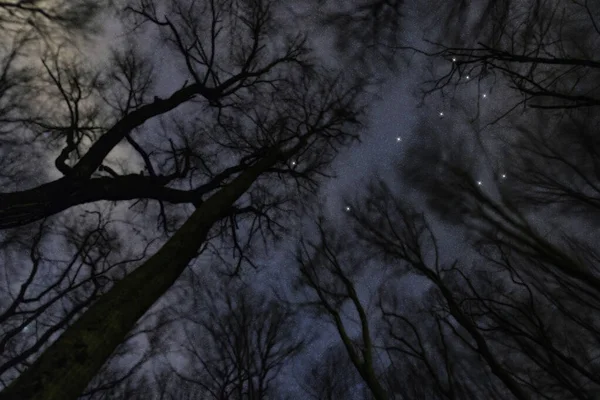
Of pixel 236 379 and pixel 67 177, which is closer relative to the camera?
pixel 67 177

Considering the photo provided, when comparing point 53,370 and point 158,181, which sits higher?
point 158,181

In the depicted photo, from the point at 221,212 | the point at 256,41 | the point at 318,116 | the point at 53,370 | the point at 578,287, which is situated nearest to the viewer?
the point at 53,370

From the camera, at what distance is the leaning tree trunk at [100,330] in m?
2.23

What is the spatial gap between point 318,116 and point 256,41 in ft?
7.60

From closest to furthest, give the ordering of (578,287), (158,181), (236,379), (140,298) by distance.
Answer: (140,298)
(578,287)
(158,181)
(236,379)

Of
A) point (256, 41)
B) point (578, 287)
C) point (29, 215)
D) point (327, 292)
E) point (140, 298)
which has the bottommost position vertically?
point (578, 287)

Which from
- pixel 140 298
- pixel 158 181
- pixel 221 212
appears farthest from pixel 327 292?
pixel 140 298

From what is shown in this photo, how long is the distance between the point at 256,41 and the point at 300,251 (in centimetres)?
516

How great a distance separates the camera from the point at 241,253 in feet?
24.4

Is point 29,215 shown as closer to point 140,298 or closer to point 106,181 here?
point 106,181

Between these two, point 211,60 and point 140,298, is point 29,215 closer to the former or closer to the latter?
point 140,298

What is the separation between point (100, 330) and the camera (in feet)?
8.92

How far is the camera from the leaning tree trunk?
7.33ft

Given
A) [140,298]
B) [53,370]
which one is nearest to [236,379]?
[140,298]
